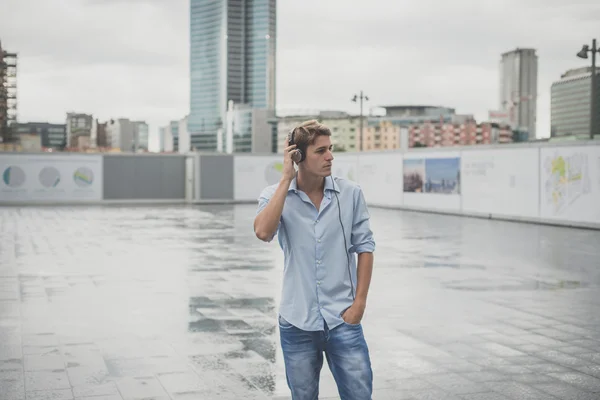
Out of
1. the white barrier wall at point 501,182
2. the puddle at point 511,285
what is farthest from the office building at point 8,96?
the puddle at point 511,285

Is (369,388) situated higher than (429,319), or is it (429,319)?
(369,388)

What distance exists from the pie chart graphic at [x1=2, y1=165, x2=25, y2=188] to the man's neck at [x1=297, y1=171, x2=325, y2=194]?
1546 inches

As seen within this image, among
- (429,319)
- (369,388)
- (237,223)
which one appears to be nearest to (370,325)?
(429,319)

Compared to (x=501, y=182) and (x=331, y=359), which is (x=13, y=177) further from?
(x=331, y=359)

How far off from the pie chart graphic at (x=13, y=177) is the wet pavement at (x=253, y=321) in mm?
23148

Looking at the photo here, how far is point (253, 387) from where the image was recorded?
625cm

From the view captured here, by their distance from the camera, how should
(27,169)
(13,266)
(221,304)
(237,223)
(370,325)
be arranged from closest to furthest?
1. (370,325)
2. (221,304)
3. (13,266)
4. (237,223)
5. (27,169)

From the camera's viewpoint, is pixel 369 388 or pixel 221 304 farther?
pixel 221 304

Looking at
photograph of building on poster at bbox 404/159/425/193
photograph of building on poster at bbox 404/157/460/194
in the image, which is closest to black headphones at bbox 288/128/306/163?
photograph of building on poster at bbox 404/157/460/194

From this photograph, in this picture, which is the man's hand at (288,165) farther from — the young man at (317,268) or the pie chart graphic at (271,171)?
the pie chart graphic at (271,171)

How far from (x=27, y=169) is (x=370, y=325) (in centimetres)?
3518

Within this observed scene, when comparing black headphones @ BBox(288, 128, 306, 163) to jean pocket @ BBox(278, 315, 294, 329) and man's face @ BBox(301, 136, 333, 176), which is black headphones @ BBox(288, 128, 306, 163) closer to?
man's face @ BBox(301, 136, 333, 176)

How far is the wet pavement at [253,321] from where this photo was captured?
20.9ft

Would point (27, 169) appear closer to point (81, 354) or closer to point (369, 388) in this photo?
point (81, 354)
